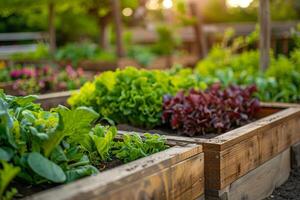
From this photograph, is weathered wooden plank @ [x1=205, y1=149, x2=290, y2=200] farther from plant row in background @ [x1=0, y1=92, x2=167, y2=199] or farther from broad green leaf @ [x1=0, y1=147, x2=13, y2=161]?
broad green leaf @ [x1=0, y1=147, x2=13, y2=161]

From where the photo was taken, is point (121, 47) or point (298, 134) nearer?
point (298, 134)

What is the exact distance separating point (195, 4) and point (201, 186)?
741 cm

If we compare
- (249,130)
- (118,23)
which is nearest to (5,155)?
(249,130)

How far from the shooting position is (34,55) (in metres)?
11.1

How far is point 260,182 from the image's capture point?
337 centimetres

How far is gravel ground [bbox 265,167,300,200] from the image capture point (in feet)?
11.2

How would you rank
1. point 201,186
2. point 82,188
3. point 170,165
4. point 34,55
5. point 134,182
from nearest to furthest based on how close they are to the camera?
point 82,188 → point 134,182 → point 170,165 → point 201,186 → point 34,55

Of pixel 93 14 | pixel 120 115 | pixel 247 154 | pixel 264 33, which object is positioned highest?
pixel 93 14

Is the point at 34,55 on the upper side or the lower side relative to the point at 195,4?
lower

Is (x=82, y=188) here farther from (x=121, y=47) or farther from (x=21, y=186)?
(x=121, y=47)

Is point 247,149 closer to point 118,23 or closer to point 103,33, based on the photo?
point 118,23

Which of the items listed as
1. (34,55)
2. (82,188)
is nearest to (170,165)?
(82,188)

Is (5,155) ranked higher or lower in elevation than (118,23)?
lower

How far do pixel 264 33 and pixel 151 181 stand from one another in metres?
4.12
